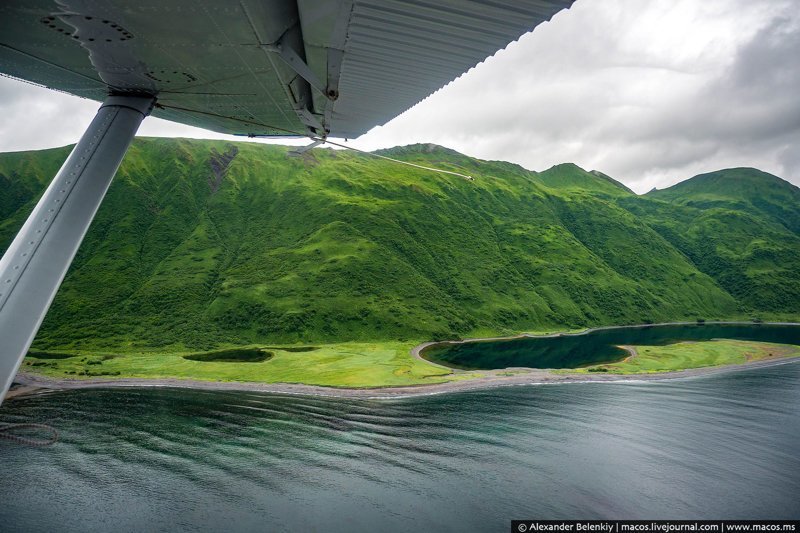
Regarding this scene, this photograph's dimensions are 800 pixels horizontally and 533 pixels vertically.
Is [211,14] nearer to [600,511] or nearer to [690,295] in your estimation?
[600,511]

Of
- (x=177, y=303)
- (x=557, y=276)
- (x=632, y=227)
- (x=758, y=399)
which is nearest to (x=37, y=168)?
(x=177, y=303)

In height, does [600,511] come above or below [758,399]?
below

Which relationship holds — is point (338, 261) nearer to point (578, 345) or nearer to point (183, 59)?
point (578, 345)

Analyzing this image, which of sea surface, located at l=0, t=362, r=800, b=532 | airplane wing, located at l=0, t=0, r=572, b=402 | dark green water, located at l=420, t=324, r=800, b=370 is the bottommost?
sea surface, located at l=0, t=362, r=800, b=532

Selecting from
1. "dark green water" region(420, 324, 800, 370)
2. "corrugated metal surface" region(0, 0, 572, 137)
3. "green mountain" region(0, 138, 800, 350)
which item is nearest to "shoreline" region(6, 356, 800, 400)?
"dark green water" region(420, 324, 800, 370)

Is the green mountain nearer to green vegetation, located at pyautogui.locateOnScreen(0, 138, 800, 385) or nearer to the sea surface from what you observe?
green vegetation, located at pyautogui.locateOnScreen(0, 138, 800, 385)

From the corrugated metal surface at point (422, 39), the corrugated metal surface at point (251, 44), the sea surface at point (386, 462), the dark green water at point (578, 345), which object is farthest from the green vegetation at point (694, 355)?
the corrugated metal surface at point (251, 44)
